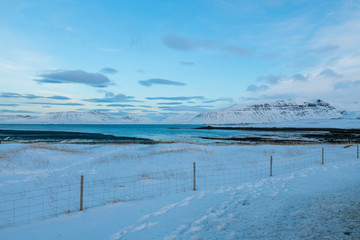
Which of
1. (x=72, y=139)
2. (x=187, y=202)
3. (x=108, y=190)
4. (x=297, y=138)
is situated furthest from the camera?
(x=297, y=138)

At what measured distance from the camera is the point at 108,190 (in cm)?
1300

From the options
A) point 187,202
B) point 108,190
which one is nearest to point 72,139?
point 108,190

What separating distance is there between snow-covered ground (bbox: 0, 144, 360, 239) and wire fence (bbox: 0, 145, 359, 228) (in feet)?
0.20

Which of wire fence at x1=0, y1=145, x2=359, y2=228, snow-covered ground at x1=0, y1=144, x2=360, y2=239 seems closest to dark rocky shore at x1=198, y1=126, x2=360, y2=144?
snow-covered ground at x1=0, y1=144, x2=360, y2=239

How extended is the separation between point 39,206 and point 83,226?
407cm

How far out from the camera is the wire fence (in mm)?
9914

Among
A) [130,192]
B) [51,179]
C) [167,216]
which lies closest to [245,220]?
[167,216]

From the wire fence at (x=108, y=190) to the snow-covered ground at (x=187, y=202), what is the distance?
0.20 feet

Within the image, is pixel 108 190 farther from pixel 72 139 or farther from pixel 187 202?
pixel 72 139

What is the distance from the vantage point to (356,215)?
719cm

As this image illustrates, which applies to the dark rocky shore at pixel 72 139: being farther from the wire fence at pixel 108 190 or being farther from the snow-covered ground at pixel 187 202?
the wire fence at pixel 108 190

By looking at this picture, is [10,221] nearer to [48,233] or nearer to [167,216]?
[48,233]

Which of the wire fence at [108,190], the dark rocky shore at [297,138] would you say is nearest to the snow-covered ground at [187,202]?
the wire fence at [108,190]

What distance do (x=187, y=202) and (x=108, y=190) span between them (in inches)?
198
